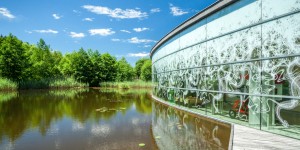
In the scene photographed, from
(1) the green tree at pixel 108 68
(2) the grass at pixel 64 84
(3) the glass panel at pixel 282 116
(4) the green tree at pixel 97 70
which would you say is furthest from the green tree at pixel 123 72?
(3) the glass panel at pixel 282 116

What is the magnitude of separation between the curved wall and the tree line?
40.9m

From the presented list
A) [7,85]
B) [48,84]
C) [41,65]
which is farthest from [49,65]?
[7,85]

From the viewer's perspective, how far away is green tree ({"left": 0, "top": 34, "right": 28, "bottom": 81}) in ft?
142

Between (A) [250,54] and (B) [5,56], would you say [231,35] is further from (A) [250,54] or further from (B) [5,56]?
(B) [5,56]

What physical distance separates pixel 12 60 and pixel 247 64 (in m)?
46.1

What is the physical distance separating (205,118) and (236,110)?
6.79 feet

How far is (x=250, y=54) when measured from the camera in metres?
9.48

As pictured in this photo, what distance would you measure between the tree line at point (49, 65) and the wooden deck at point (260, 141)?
46.1 meters

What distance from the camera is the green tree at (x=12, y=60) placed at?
4325 cm

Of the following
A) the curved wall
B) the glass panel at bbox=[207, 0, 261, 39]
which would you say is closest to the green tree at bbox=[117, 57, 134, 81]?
the curved wall

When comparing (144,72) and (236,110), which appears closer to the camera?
(236,110)

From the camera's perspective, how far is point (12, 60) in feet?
144

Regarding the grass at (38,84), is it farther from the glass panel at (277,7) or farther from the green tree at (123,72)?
the glass panel at (277,7)

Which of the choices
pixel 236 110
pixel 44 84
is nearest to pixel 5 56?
pixel 44 84
